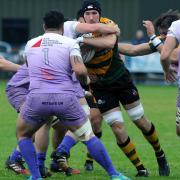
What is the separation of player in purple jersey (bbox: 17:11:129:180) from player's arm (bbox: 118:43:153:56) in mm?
2006

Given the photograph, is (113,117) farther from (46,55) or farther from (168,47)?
(46,55)

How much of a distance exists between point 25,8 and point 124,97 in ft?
102

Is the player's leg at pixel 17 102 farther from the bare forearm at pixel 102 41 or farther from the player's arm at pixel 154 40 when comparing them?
the player's arm at pixel 154 40

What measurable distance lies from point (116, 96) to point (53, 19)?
2.00 metres

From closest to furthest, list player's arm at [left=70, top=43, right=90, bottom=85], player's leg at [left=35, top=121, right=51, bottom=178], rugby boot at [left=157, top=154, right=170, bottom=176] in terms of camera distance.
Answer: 1. player's arm at [left=70, top=43, right=90, bottom=85]
2. player's leg at [left=35, top=121, right=51, bottom=178]
3. rugby boot at [left=157, top=154, right=170, bottom=176]

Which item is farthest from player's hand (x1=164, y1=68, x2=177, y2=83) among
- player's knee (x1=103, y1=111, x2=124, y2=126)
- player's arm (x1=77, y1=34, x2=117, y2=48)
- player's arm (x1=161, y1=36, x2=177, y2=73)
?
player's knee (x1=103, y1=111, x2=124, y2=126)

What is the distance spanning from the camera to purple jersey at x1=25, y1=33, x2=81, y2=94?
8.57 metres

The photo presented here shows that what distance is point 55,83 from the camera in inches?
339

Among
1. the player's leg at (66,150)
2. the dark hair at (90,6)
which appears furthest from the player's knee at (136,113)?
the dark hair at (90,6)

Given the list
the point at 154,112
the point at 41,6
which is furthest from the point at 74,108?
the point at 41,6

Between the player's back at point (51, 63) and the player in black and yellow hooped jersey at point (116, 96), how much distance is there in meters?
1.35

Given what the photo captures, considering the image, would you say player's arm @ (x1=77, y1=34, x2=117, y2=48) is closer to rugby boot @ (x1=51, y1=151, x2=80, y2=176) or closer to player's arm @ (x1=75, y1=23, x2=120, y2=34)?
player's arm @ (x1=75, y1=23, x2=120, y2=34)

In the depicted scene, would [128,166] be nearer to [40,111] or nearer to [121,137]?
[121,137]

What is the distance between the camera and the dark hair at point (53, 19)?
8539 millimetres
